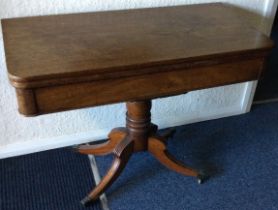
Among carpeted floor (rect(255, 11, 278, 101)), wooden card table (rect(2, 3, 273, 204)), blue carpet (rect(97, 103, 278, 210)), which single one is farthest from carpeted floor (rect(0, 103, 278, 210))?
carpeted floor (rect(255, 11, 278, 101))

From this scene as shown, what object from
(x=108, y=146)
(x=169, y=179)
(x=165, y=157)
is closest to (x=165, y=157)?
(x=165, y=157)

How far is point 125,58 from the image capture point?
90cm

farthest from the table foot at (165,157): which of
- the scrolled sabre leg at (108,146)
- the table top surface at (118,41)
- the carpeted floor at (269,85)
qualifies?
the carpeted floor at (269,85)

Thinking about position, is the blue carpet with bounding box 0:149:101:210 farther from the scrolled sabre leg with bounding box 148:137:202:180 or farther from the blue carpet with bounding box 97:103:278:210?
the scrolled sabre leg with bounding box 148:137:202:180

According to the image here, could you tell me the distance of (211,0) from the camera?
140 centimetres

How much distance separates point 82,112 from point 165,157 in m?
0.42

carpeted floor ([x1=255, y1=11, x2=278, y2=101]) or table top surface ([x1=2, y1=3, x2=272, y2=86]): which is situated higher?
table top surface ([x1=2, y1=3, x2=272, y2=86])

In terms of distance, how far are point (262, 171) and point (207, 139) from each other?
0.29 m

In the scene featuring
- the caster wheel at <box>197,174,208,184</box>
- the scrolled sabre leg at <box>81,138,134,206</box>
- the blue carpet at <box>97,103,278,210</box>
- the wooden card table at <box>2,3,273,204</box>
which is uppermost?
the wooden card table at <box>2,3,273,204</box>

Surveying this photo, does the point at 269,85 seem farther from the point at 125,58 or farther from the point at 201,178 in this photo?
the point at 125,58

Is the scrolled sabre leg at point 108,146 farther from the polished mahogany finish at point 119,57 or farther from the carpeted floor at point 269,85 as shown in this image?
the carpeted floor at point 269,85

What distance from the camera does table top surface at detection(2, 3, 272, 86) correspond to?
0.86 m

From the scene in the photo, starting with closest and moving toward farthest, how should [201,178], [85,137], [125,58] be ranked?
[125,58]
[201,178]
[85,137]

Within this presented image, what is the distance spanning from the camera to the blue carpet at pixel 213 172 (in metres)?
1.30
